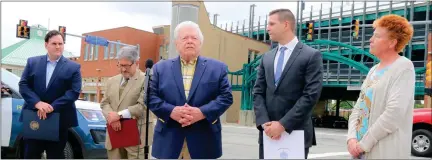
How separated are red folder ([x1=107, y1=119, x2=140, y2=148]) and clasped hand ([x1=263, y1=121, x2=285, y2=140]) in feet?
6.13

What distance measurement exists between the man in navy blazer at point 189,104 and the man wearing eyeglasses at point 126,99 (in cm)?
107

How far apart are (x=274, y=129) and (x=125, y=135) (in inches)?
80.4

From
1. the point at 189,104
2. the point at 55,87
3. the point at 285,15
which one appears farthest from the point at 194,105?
the point at 55,87

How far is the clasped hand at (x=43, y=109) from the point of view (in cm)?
443

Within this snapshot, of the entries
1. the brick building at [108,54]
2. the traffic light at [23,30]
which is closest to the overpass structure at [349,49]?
the brick building at [108,54]

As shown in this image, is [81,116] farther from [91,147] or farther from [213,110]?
[213,110]

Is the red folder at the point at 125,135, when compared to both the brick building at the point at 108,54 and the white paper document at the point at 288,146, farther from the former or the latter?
the brick building at the point at 108,54

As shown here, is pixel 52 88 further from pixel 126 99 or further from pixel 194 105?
pixel 194 105

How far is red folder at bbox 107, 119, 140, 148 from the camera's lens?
4812 mm

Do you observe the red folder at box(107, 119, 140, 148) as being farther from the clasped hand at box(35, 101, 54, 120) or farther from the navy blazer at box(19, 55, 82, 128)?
the clasped hand at box(35, 101, 54, 120)

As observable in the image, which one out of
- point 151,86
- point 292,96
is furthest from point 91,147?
point 292,96

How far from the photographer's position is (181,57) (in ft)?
13.0

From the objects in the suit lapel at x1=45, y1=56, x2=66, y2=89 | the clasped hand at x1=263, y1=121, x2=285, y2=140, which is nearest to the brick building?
the suit lapel at x1=45, y1=56, x2=66, y2=89

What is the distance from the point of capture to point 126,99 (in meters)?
5.00
